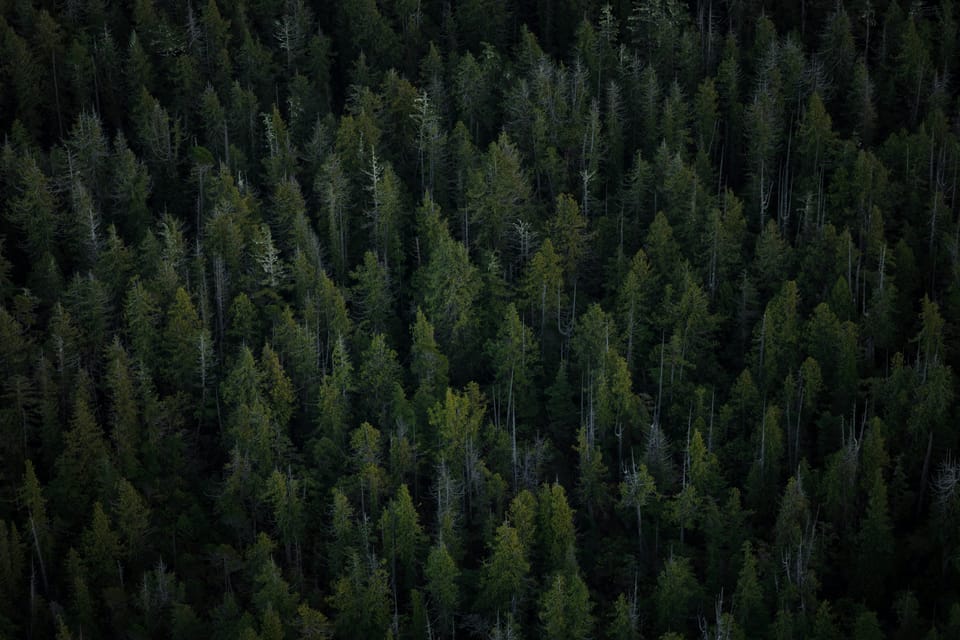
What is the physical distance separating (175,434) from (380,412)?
11362 millimetres

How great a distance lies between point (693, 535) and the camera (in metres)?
92.8

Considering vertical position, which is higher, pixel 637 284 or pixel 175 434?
pixel 637 284

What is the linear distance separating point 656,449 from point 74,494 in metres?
31.1

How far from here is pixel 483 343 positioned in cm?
9938

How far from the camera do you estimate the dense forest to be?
8762 cm

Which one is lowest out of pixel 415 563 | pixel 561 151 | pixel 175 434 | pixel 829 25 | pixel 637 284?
pixel 415 563

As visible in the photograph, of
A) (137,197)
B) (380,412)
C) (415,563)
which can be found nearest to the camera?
(415,563)

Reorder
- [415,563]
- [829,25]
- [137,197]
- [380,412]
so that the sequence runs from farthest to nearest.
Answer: [829,25], [137,197], [380,412], [415,563]

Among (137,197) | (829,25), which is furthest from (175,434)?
(829,25)

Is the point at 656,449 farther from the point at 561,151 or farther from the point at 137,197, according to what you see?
the point at 137,197

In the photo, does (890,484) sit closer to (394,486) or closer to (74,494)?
(394,486)

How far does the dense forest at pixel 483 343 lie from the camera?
87.6 metres

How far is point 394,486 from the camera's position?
92.8 m

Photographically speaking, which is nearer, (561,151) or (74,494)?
(74,494)
